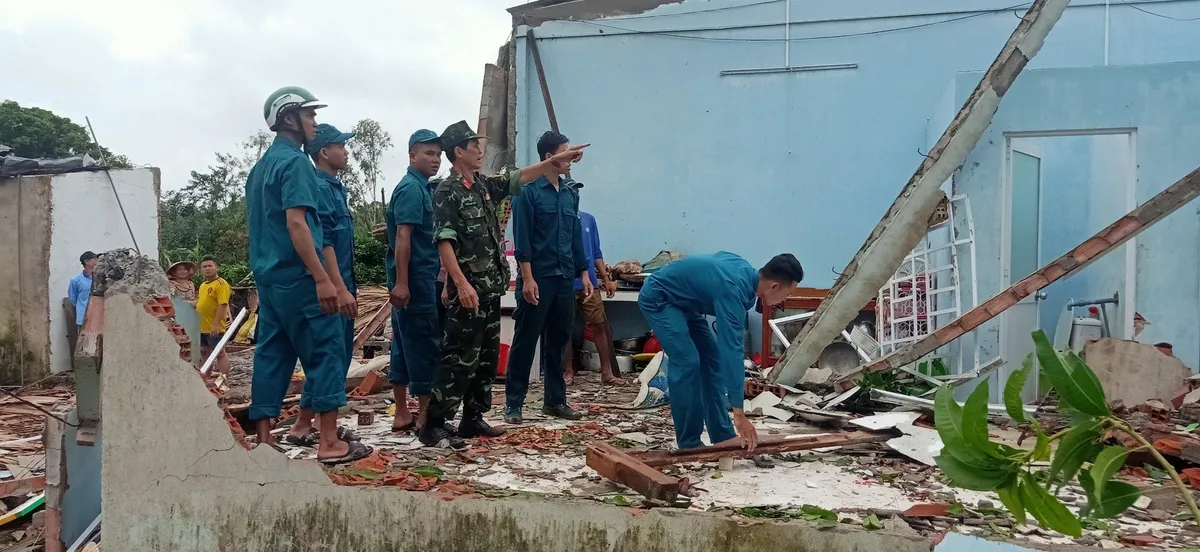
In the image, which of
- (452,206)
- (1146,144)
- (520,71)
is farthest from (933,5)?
(452,206)

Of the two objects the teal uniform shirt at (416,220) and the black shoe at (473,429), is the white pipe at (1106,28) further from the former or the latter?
the black shoe at (473,429)

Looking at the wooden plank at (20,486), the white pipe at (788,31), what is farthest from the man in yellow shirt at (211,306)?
the white pipe at (788,31)

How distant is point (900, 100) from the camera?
30.6 feet

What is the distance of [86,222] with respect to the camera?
991 centimetres

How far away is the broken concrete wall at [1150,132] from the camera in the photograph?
21.2 ft

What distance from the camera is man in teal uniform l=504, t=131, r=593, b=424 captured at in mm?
4930

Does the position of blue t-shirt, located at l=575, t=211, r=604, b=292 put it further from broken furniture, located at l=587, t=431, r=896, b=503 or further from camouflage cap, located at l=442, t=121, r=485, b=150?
broken furniture, located at l=587, t=431, r=896, b=503

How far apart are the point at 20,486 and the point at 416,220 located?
2687 millimetres

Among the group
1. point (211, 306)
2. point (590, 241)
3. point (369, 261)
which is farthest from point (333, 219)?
point (369, 261)

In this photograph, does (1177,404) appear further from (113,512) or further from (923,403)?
(113,512)

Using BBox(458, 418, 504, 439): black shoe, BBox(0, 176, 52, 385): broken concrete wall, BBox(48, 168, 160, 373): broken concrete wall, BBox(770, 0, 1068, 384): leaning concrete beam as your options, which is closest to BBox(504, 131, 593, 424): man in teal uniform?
BBox(458, 418, 504, 439): black shoe

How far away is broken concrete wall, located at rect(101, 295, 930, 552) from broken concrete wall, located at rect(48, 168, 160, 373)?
6.67 m

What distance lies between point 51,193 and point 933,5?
1045 centimetres

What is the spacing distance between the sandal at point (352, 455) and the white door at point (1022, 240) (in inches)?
205
